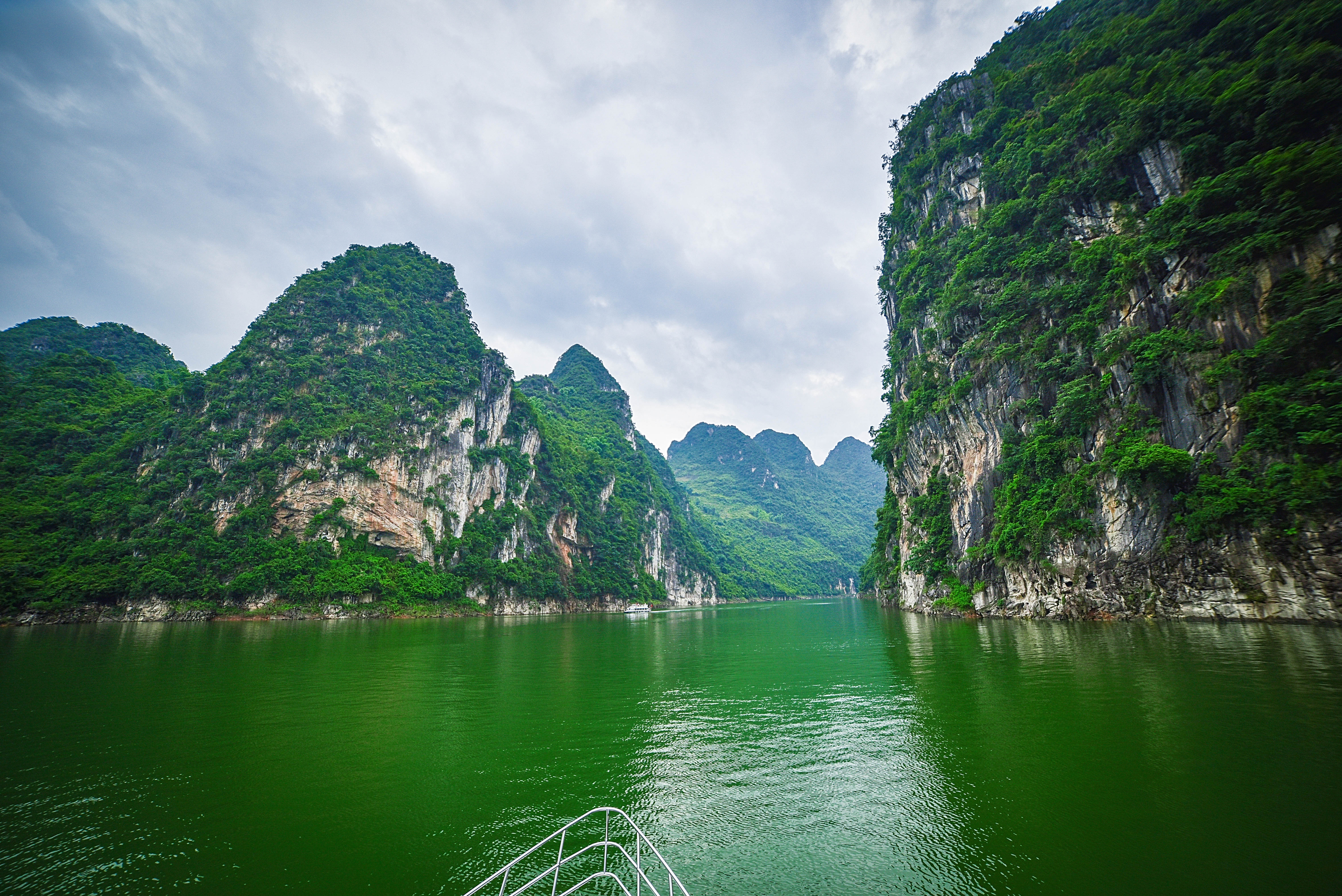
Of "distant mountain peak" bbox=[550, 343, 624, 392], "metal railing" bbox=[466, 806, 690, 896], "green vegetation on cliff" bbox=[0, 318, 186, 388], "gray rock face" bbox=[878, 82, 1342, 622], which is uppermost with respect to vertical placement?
"distant mountain peak" bbox=[550, 343, 624, 392]

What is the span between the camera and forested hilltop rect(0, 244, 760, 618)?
49.4m

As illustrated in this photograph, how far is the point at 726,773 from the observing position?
9133mm

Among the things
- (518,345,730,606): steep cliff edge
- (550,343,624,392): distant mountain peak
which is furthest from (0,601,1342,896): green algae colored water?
(550,343,624,392): distant mountain peak

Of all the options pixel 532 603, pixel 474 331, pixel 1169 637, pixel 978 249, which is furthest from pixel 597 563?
pixel 1169 637

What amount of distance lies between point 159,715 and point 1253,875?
1956cm

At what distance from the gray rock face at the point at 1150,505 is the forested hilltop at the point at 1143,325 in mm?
98

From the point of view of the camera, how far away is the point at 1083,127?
1358 inches

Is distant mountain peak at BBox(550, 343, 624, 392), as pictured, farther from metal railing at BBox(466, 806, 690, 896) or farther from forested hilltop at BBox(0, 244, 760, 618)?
metal railing at BBox(466, 806, 690, 896)

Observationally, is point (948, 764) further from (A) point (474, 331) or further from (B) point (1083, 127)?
(A) point (474, 331)

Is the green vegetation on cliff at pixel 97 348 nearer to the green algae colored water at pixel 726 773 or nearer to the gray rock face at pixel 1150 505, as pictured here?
the green algae colored water at pixel 726 773

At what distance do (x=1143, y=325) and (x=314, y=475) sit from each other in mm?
74169

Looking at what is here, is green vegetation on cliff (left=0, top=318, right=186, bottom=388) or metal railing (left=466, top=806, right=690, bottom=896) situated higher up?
green vegetation on cliff (left=0, top=318, right=186, bottom=388)

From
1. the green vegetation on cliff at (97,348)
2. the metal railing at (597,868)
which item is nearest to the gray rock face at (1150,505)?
the metal railing at (597,868)

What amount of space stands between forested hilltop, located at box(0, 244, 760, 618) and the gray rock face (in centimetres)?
5651
